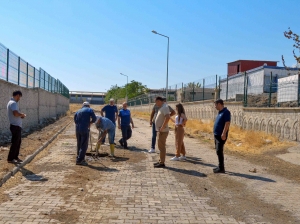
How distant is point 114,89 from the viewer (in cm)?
10794

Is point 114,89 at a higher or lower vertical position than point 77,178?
higher

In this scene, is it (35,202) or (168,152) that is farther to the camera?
(168,152)

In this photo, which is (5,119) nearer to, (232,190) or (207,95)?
(232,190)

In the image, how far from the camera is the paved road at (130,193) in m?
5.44

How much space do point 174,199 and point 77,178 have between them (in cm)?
246

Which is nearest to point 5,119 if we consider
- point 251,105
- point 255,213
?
point 255,213

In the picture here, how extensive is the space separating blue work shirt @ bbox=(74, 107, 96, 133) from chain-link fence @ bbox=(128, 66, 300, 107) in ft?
16.5

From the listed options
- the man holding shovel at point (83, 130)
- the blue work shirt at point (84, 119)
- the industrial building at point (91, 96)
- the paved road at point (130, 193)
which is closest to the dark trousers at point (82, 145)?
the man holding shovel at point (83, 130)

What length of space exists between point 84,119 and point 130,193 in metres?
3.44

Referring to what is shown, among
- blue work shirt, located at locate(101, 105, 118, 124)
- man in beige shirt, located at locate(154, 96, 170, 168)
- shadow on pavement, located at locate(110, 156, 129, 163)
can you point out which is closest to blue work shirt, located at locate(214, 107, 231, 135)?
man in beige shirt, located at locate(154, 96, 170, 168)

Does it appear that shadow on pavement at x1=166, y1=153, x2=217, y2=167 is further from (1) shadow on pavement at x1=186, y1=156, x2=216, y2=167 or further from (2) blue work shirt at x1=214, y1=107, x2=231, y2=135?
(2) blue work shirt at x1=214, y1=107, x2=231, y2=135

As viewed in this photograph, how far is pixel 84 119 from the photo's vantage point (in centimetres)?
968

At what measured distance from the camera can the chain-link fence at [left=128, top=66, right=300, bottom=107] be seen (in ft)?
56.3

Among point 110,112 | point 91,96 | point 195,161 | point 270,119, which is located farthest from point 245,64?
point 91,96
